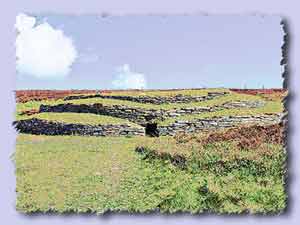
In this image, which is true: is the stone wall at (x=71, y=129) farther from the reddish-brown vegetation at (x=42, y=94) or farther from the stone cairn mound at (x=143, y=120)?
the reddish-brown vegetation at (x=42, y=94)

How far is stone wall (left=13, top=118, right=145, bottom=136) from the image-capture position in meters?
9.61

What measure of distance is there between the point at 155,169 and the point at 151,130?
1.10 feet

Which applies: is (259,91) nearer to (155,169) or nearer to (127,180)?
(155,169)

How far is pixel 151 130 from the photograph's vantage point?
966 cm

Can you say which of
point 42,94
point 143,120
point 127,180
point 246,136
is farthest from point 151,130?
point 42,94

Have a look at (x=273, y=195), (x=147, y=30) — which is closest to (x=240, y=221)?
(x=273, y=195)

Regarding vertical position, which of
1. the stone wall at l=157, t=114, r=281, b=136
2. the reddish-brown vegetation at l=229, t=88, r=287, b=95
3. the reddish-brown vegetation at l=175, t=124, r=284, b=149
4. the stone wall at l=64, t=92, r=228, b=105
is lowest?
the reddish-brown vegetation at l=175, t=124, r=284, b=149

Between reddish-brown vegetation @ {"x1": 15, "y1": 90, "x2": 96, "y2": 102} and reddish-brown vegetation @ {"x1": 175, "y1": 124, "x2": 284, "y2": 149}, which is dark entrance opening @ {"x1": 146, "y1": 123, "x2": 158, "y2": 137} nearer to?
reddish-brown vegetation @ {"x1": 175, "y1": 124, "x2": 284, "y2": 149}

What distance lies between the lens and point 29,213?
9.52 meters

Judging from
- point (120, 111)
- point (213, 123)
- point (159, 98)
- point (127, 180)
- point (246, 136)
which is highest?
point (159, 98)

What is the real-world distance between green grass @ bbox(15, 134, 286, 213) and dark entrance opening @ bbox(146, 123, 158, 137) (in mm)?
73

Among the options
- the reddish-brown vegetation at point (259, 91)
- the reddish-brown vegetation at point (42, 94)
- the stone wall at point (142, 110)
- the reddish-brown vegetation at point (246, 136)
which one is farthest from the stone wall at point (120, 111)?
the reddish-brown vegetation at point (259, 91)

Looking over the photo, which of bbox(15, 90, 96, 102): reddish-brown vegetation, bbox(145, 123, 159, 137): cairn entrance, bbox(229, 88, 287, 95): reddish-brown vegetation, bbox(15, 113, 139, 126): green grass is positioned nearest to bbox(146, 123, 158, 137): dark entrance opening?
bbox(145, 123, 159, 137): cairn entrance

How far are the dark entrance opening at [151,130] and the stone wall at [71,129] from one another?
4cm
